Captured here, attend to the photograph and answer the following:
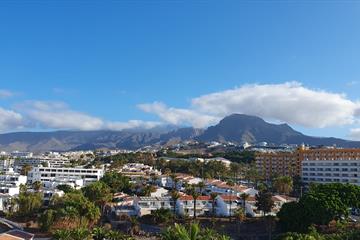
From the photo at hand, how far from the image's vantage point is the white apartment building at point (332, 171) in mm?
104188

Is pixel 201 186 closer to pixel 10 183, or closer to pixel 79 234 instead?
pixel 10 183

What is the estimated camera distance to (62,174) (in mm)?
120188

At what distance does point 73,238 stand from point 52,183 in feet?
218

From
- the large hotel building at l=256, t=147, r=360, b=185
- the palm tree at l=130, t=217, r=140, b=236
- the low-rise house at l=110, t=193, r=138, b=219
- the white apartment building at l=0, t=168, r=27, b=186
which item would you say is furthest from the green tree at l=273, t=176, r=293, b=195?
the white apartment building at l=0, t=168, r=27, b=186

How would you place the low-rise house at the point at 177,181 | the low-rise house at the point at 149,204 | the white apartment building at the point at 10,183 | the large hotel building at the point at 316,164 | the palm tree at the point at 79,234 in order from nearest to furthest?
1. the palm tree at the point at 79,234
2. the low-rise house at the point at 149,204
3. the white apartment building at the point at 10,183
4. the low-rise house at the point at 177,181
5. the large hotel building at the point at 316,164

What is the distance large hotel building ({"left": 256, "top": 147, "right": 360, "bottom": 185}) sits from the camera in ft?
346

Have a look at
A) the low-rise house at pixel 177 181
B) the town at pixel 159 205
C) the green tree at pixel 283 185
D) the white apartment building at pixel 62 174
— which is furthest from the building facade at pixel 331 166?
the white apartment building at pixel 62 174

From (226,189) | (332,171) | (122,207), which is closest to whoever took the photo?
(122,207)

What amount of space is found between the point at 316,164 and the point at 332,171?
19.3 ft

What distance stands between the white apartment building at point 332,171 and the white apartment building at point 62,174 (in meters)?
58.7

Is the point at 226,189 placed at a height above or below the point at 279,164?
below

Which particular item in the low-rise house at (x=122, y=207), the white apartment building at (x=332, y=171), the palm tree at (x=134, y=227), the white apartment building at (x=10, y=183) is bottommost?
the palm tree at (x=134, y=227)

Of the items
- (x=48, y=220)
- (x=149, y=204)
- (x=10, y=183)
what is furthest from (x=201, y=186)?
(x=10, y=183)

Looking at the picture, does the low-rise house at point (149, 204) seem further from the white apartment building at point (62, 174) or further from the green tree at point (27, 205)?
the white apartment building at point (62, 174)
